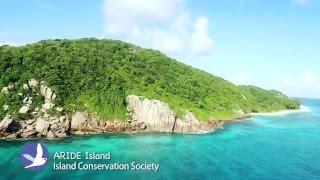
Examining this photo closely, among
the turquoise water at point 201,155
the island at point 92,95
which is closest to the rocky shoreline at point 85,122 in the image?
the island at point 92,95

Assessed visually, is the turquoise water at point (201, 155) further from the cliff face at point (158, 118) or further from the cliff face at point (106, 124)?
the cliff face at point (106, 124)

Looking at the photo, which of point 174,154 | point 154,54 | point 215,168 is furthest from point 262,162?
point 154,54

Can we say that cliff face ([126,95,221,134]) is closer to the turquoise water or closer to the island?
the island

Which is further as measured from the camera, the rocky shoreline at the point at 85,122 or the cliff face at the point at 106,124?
the rocky shoreline at the point at 85,122

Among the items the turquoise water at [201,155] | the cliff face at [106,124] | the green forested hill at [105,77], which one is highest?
the green forested hill at [105,77]

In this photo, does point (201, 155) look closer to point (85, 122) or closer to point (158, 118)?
point (158, 118)

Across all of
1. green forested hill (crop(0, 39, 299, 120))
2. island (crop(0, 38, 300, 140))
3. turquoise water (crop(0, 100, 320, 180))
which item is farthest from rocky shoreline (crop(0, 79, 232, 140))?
turquoise water (crop(0, 100, 320, 180))

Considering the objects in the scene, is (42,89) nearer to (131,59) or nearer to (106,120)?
(106,120)

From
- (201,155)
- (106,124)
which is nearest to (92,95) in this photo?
(106,124)
